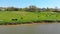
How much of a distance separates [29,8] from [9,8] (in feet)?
21.6

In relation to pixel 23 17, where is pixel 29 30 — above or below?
above

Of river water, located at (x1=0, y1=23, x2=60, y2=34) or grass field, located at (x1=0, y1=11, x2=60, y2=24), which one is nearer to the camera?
river water, located at (x1=0, y1=23, x2=60, y2=34)

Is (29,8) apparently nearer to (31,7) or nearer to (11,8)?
(31,7)

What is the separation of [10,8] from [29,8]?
20.3 ft

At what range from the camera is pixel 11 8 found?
1941 inches

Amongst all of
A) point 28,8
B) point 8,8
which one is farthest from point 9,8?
point 28,8

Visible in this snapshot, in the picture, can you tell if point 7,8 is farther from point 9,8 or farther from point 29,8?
point 29,8

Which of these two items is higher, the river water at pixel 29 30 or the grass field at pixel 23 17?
the river water at pixel 29 30

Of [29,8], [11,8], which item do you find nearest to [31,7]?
[29,8]

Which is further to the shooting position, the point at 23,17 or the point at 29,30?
the point at 23,17

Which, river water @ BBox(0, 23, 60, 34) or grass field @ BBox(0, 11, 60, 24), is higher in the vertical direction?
river water @ BBox(0, 23, 60, 34)

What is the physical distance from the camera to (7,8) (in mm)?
50125

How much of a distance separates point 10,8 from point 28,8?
5.90m

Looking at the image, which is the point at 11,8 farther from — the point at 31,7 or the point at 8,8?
the point at 31,7
